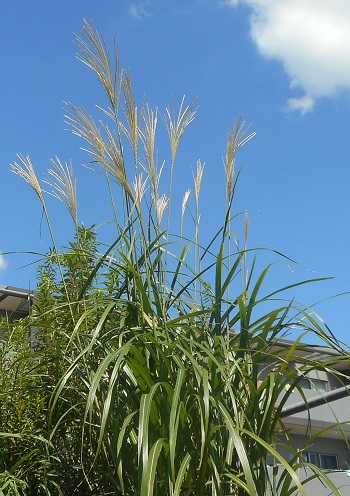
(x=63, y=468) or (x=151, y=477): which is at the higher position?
(x=63, y=468)

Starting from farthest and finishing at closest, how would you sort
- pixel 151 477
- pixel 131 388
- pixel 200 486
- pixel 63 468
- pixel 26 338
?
pixel 26 338, pixel 63 468, pixel 131 388, pixel 200 486, pixel 151 477

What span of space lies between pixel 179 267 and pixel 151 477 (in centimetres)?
129

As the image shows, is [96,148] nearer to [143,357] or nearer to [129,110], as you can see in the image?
[129,110]

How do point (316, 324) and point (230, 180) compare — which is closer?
point (316, 324)

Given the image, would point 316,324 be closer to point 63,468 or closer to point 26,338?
point 63,468

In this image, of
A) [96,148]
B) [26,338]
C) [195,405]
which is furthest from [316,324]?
[26,338]

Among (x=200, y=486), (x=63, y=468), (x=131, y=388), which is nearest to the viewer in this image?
(x=200, y=486)

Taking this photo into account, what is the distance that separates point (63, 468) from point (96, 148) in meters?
1.43

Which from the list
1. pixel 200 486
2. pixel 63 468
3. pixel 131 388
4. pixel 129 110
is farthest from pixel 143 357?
pixel 129 110

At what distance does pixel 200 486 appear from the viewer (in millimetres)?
3166

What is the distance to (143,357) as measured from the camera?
10.8 ft

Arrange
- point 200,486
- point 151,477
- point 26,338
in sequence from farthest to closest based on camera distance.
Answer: point 26,338
point 200,486
point 151,477

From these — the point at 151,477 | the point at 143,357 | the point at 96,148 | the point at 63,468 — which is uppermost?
the point at 96,148

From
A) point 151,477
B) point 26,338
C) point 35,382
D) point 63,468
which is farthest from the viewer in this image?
point 26,338
